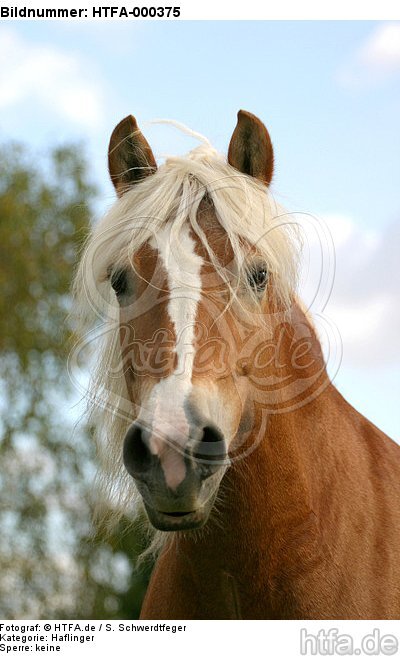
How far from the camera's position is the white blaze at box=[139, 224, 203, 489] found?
2.77 m

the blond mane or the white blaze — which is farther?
the blond mane

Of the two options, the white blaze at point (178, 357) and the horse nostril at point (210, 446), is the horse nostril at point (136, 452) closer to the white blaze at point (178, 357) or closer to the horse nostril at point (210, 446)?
the white blaze at point (178, 357)

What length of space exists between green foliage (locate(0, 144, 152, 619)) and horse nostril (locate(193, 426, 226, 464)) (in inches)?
504

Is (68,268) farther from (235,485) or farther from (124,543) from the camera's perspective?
(235,485)

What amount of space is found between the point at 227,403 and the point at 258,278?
63 cm

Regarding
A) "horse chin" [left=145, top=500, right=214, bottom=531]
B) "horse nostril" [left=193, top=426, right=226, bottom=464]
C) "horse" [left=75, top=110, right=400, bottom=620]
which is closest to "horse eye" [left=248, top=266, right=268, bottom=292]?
"horse" [left=75, top=110, right=400, bottom=620]

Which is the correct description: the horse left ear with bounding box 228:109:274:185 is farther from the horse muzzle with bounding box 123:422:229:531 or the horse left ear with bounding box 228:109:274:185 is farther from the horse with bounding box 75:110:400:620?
the horse muzzle with bounding box 123:422:229:531

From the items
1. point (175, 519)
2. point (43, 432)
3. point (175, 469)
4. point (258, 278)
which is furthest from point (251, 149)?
point (43, 432)

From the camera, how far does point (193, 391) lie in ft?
9.50

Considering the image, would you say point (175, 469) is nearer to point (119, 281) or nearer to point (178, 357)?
point (178, 357)

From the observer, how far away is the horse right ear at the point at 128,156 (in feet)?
13.0

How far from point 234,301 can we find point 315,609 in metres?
1.41

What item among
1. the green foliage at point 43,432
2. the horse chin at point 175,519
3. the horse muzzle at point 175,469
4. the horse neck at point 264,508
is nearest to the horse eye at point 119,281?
the horse neck at point 264,508
